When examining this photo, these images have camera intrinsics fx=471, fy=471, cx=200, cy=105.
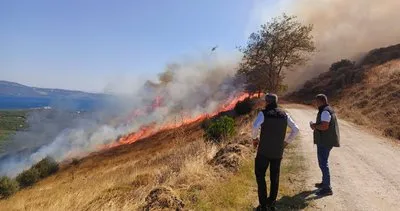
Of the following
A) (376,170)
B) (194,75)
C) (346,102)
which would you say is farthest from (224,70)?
(376,170)

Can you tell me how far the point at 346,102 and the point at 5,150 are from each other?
10752cm

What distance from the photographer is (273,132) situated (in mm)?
8695

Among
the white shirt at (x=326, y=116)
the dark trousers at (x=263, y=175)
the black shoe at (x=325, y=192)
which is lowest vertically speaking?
the black shoe at (x=325, y=192)

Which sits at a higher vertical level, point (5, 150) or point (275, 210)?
point (275, 210)

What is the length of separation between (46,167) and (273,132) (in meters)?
54.8

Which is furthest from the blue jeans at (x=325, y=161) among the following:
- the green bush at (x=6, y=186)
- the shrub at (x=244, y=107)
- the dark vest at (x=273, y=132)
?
the shrub at (x=244, y=107)

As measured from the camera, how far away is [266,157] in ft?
28.8

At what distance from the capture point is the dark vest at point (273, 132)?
8648mm

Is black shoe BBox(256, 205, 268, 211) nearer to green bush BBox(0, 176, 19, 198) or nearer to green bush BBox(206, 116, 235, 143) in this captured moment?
green bush BBox(206, 116, 235, 143)

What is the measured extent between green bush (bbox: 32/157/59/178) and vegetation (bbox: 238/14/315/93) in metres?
27.7

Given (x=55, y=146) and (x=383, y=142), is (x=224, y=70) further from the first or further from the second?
(x=383, y=142)

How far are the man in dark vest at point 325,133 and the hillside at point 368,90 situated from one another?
15.7m

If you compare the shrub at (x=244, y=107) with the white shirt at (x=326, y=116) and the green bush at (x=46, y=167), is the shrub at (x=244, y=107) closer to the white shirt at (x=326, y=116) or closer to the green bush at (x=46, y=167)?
the green bush at (x=46, y=167)

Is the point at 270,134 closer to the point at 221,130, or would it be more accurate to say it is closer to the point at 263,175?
the point at 263,175
